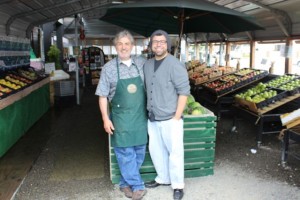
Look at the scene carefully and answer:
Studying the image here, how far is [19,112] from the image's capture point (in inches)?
187

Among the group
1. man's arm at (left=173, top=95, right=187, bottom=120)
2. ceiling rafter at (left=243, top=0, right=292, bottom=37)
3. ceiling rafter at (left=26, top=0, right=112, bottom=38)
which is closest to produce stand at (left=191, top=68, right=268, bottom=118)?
ceiling rafter at (left=243, top=0, right=292, bottom=37)

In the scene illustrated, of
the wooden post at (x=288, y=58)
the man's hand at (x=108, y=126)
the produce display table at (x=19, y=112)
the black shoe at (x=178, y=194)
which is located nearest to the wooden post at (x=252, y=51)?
the wooden post at (x=288, y=58)

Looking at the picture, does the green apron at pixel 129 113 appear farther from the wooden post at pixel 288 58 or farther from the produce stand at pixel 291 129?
the wooden post at pixel 288 58

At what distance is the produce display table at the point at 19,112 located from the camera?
404 cm

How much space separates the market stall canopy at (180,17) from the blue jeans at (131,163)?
1563 millimetres

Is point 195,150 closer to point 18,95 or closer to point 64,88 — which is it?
point 18,95

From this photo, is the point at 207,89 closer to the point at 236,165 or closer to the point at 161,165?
the point at 236,165

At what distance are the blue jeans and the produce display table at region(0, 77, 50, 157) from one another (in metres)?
1.98

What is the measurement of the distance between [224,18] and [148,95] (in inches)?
86.6

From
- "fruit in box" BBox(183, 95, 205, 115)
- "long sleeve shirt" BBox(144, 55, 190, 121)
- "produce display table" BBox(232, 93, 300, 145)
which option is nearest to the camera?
"long sleeve shirt" BBox(144, 55, 190, 121)

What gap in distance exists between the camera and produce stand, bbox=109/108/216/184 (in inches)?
127

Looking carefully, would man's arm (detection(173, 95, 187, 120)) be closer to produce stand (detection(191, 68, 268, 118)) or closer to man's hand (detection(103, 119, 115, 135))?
man's hand (detection(103, 119, 115, 135))

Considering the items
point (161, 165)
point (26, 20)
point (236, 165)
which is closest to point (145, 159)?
point (161, 165)

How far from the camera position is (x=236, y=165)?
149 inches
